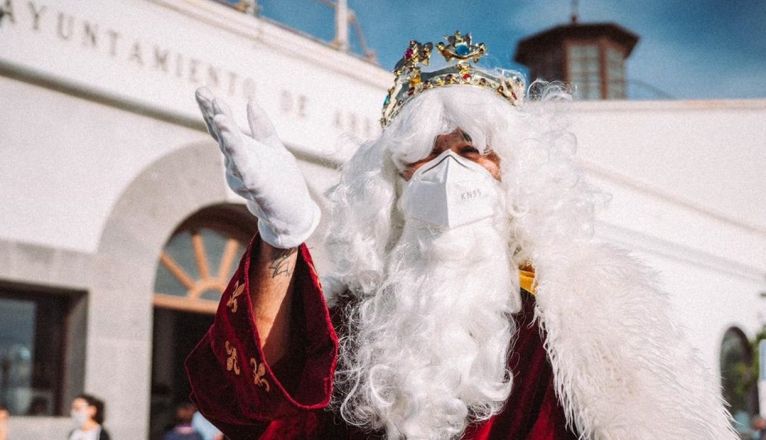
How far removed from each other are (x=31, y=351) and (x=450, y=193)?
5.38 m

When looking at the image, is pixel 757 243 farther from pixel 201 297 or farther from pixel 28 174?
pixel 28 174

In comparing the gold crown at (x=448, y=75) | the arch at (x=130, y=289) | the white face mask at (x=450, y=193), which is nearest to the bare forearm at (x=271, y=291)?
the white face mask at (x=450, y=193)

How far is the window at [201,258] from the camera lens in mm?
A: 7824

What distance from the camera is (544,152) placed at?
→ 2.54m

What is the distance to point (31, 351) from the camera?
688 centimetres

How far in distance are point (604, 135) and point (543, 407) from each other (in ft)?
43.5

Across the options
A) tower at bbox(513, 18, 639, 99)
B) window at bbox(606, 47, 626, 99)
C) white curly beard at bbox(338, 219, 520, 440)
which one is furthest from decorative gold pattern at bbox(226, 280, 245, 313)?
tower at bbox(513, 18, 639, 99)

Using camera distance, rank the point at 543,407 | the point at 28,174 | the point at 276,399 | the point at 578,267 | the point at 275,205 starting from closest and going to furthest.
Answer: the point at 275,205 < the point at 276,399 < the point at 543,407 < the point at 578,267 < the point at 28,174

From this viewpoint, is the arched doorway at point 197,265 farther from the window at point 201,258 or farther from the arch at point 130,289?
the arch at point 130,289

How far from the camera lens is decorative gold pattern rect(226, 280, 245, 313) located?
1.98 m

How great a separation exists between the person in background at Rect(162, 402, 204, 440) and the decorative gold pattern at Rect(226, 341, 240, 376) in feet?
17.0

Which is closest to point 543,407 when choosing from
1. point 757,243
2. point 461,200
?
point 461,200

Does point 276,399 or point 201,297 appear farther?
point 201,297

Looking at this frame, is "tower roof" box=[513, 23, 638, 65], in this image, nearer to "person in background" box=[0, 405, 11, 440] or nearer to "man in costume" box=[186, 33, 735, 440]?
"person in background" box=[0, 405, 11, 440]
